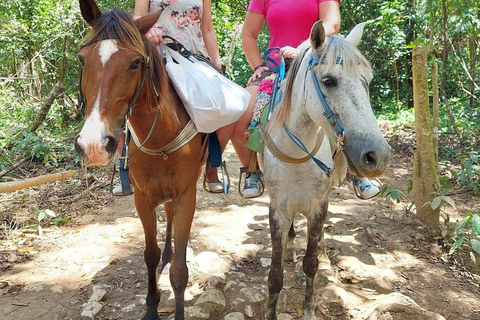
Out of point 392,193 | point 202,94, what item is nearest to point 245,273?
point 392,193

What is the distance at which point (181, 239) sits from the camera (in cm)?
266

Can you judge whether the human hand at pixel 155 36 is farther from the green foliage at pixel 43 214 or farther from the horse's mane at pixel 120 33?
the green foliage at pixel 43 214

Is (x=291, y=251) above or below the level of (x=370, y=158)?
below

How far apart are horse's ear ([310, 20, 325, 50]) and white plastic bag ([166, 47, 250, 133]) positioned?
2.74ft

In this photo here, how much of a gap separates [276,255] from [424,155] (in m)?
2.41

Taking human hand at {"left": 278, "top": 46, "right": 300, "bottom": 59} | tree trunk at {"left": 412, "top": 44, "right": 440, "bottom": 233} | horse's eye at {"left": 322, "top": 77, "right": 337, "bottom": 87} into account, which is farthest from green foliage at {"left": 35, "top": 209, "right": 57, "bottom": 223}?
tree trunk at {"left": 412, "top": 44, "right": 440, "bottom": 233}

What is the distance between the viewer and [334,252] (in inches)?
157

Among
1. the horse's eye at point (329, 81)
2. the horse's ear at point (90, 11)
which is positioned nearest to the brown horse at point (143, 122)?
the horse's ear at point (90, 11)

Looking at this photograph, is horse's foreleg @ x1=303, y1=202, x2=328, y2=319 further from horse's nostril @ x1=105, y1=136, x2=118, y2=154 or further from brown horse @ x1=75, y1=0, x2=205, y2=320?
horse's nostril @ x1=105, y1=136, x2=118, y2=154

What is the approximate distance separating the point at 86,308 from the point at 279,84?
2484mm

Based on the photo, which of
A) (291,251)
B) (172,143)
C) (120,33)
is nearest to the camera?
(120,33)

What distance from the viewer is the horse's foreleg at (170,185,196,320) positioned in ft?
8.70

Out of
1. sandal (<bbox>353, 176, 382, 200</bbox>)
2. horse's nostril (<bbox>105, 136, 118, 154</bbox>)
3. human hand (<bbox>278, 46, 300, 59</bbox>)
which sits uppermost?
human hand (<bbox>278, 46, 300, 59</bbox>)

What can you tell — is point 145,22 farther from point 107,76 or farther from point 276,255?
point 276,255
